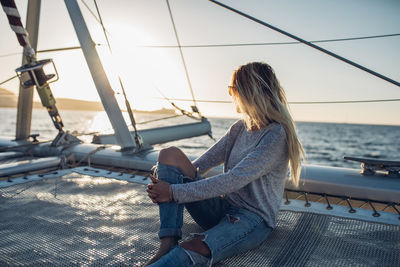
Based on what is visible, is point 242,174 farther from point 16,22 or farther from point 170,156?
point 16,22

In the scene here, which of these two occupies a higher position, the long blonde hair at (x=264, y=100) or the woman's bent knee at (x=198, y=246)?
the long blonde hair at (x=264, y=100)

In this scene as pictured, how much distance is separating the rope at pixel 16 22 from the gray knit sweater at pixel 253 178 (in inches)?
119

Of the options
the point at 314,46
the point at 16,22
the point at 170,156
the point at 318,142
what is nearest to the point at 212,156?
the point at 170,156

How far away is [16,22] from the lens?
12.3 feet

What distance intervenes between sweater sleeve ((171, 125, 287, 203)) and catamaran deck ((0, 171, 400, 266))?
0.34 meters

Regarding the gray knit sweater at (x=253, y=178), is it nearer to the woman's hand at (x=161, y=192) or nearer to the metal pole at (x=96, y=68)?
the woman's hand at (x=161, y=192)

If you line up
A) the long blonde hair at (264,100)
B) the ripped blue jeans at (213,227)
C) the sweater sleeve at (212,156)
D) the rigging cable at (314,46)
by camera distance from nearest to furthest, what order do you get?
the ripped blue jeans at (213,227)
the long blonde hair at (264,100)
the sweater sleeve at (212,156)
the rigging cable at (314,46)

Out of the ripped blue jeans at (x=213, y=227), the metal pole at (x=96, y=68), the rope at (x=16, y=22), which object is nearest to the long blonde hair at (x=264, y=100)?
the ripped blue jeans at (x=213, y=227)

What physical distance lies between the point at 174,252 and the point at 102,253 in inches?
17.9

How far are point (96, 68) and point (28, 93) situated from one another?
1.76 metres

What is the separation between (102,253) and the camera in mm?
1694

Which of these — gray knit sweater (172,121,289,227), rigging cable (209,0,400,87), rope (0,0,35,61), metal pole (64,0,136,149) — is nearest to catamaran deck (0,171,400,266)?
gray knit sweater (172,121,289,227)

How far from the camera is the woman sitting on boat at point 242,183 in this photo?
1.59 meters

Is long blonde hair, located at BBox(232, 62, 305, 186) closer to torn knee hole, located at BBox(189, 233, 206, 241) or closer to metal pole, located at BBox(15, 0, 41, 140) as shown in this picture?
torn knee hole, located at BBox(189, 233, 206, 241)
